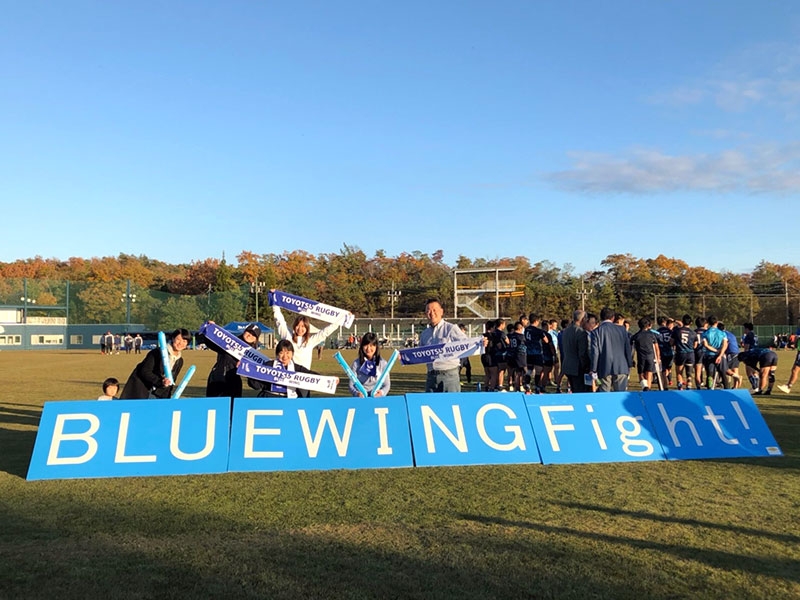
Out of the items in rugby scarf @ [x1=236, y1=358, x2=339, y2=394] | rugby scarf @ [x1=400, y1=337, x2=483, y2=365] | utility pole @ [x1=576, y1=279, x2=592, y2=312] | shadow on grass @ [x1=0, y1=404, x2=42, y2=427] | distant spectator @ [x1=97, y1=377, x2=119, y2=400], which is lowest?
shadow on grass @ [x1=0, y1=404, x2=42, y2=427]

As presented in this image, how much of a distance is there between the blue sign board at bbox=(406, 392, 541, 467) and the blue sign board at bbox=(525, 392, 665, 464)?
19cm

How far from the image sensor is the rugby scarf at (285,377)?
24.1ft

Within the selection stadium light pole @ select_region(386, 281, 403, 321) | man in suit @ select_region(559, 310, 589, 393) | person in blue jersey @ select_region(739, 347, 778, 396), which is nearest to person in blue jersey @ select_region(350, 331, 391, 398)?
man in suit @ select_region(559, 310, 589, 393)

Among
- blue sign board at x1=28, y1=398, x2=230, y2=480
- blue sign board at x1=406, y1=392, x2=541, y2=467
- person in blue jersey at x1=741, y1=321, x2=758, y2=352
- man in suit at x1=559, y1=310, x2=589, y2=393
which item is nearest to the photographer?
blue sign board at x1=28, y1=398, x2=230, y2=480

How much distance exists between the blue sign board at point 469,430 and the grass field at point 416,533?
7.1 inches

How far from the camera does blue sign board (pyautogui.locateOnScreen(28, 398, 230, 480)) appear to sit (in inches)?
250

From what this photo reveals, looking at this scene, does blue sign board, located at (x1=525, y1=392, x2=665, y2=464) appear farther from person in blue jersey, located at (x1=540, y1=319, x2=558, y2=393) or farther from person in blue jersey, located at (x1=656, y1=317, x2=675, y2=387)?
person in blue jersey, located at (x1=656, y1=317, x2=675, y2=387)

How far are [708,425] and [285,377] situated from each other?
195 inches

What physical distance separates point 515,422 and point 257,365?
3015 mm

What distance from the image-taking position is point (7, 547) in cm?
446

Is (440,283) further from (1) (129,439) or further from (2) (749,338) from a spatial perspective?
(1) (129,439)

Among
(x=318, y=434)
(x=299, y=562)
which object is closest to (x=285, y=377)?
(x=318, y=434)

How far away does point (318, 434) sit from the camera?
6.72 meters

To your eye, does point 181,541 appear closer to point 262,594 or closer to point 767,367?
point 262,594
